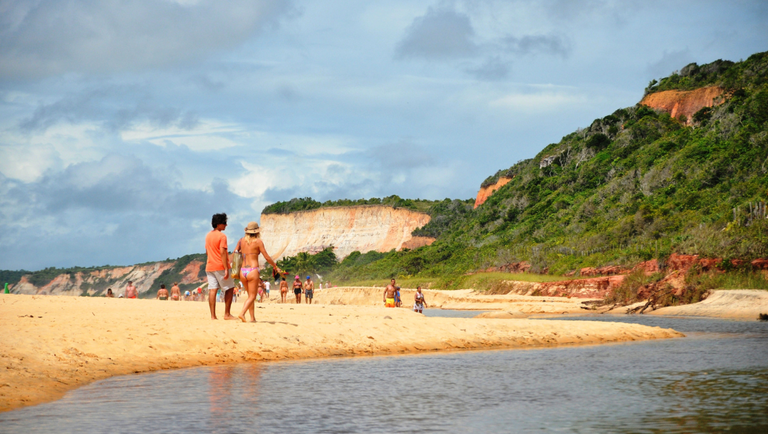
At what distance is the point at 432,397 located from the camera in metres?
8.68

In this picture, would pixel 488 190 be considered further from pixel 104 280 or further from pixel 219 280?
pixel 219 280

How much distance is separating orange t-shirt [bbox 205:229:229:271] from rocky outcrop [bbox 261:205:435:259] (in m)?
95.1

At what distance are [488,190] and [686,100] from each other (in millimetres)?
36837

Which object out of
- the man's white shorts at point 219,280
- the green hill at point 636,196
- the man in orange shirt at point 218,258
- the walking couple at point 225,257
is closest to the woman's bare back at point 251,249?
the walking couple at point 225,257

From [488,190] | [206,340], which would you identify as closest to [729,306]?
[206,340]

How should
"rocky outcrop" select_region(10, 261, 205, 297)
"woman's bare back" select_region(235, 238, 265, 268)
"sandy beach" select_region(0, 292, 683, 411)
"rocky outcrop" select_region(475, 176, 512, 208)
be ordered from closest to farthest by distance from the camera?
"sandy beach" select_region(0, 292, 683, 411), "woman's bare back" select_region(235, 238, 265, 268), "rocky outcrop" select_region(475, 176, 512, 208), "rocky outcrop" select_region(10, 261, 205, 297)

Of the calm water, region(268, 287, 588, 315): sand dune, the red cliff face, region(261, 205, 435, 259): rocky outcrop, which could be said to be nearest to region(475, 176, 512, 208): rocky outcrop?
region(261, 205, 435, 259): rocky outcrop

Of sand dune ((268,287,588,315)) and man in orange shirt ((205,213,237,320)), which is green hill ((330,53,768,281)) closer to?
sand dune ((268,287,588,315))

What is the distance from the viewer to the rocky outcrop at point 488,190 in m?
99.4

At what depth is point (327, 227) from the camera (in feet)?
405

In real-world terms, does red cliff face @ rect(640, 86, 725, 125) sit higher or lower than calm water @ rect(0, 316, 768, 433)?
higher

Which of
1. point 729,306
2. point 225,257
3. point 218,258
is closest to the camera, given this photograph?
point 225,257

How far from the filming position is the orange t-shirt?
12758mm

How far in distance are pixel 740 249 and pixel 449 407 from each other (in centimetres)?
2712
